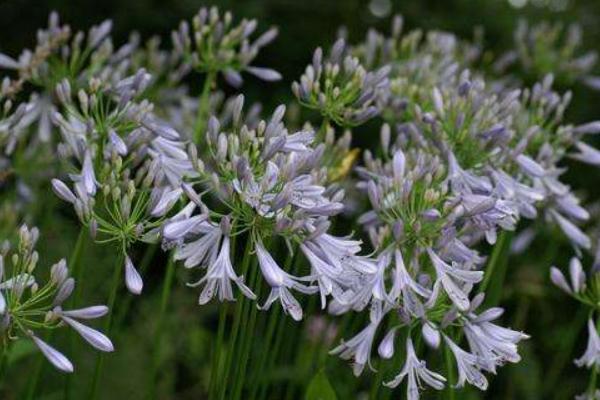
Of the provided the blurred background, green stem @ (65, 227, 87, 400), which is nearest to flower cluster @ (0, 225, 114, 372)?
green stem @ (65, 227, 87, 400)

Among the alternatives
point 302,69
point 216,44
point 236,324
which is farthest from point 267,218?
point 302,69

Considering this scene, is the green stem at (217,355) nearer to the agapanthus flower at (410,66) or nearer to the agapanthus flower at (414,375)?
the agapanthus flower at (414,375)

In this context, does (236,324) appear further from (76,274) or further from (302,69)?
(302,69)

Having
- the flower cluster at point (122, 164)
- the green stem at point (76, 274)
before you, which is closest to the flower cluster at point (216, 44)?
the flower cluster at point (122, 164)

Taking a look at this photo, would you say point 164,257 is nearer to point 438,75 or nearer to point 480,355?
point 438,75

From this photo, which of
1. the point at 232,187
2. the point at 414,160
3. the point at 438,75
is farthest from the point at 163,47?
the point at 232,187
